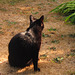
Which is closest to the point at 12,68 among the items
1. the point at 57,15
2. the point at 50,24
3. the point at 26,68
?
the point at 26,68

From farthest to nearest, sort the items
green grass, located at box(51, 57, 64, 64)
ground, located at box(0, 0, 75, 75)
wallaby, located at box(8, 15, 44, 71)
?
green grass, located at box(51, 57, 64, 64) → ground, located at box(0, 0, 75, 75) → wallaby, located at box(8, 15, 44, 71)

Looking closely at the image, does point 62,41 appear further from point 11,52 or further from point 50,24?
point 11,52

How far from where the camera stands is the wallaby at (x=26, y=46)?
11.3 feet

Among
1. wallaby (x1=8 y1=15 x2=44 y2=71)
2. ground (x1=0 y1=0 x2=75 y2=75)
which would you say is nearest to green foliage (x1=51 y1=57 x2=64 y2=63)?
ground (x1=0 y1=0 x2=75 y2=75)

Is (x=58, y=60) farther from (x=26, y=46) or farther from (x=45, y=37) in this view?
(x=45, y=37)

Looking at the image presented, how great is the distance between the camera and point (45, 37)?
18.5 ft

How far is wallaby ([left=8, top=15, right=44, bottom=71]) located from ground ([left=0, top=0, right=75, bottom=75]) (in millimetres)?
268

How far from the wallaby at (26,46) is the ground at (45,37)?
268 millimetres

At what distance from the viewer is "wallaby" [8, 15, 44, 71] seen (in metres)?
3.44

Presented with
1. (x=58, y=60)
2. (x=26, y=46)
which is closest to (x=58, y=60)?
(x=58, y=60)

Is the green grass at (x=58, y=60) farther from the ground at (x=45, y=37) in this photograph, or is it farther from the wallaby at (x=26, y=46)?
the wallaby at (x=26, y=46)

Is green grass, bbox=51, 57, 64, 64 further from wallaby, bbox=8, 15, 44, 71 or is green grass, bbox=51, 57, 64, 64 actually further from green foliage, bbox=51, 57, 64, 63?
wallaby, bbox=8, 15, 44, 71

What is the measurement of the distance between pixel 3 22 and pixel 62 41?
339 centimetres

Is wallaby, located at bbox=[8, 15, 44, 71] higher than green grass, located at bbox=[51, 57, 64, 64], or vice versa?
wallaby, located at bbox=[8, 15, 44, 71]
